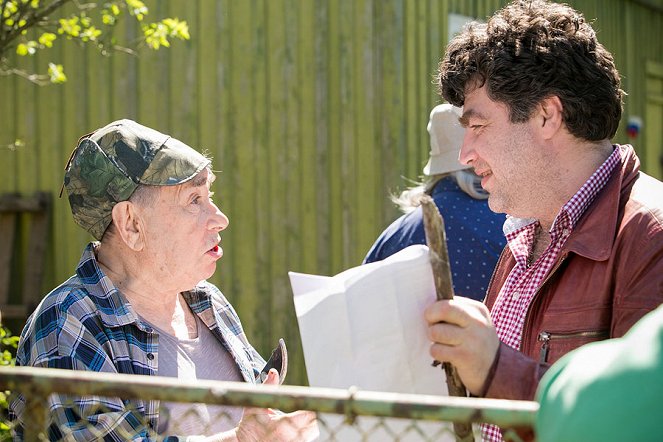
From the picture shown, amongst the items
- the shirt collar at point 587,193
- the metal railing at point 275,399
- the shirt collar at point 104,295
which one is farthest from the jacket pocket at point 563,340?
the shirt collar at point 104,295

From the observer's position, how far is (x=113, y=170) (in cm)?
280

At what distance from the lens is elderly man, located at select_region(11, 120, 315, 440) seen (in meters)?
2.55

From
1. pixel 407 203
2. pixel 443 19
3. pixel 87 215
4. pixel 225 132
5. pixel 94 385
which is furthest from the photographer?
pixel 443 19

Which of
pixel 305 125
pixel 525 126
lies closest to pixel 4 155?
pixel 305 125

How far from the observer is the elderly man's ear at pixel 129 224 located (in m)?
2.81

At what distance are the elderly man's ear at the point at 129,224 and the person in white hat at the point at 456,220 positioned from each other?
1.12 m

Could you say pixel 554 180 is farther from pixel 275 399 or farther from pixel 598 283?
pixel 275 399

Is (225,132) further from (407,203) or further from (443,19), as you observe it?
(407,203)

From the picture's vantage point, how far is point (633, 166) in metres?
2.20

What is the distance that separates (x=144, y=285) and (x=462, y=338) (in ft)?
4.50

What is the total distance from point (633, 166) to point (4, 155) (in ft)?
18.5

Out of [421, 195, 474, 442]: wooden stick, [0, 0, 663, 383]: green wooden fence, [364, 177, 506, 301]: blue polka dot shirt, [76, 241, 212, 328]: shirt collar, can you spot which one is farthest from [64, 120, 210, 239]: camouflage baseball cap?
[0, 0, 663, 383]: green wooden fence

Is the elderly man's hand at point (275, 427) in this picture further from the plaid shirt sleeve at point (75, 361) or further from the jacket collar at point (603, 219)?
the jacket collar at point (603, 219)

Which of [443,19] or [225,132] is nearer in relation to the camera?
[225,132]
